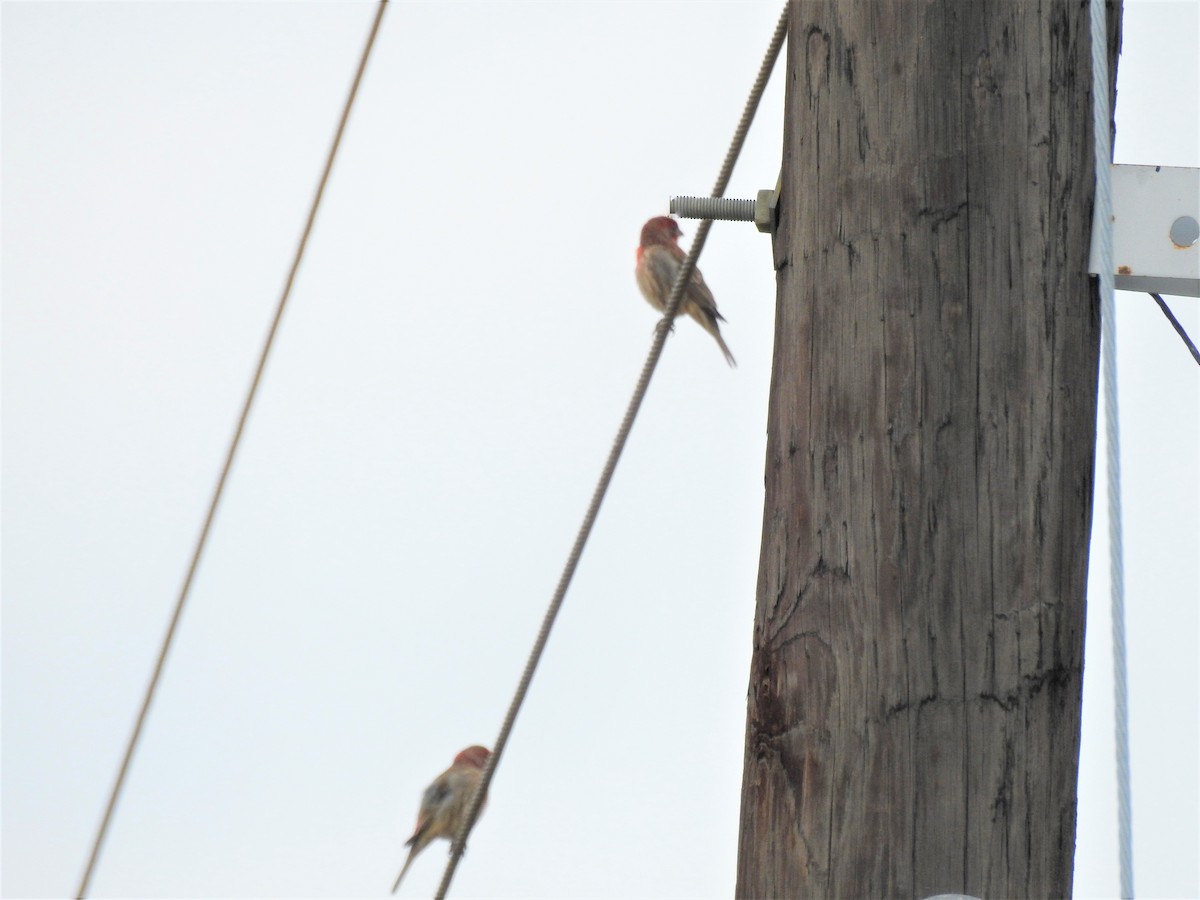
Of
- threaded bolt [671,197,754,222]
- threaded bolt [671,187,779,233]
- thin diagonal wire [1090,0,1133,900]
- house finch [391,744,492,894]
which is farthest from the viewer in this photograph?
house finch [391,744,492,894]

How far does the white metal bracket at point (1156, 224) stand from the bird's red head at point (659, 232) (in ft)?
19.9

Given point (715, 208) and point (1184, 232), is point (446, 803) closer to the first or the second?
point (715, 208)

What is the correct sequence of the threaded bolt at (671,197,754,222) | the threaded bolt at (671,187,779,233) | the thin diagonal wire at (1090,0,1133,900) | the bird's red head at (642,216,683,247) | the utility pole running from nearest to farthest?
1. the thin diagonal wire at (1090,0,1133,900)
2. the utility pole
3. the threaded bolt at (671,187,779,233)
4. the threaded bolt at (671,197,754,222)
5. the bird's red head at (642,216,683,247)

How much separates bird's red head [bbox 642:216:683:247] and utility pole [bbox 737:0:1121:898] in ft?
19.4

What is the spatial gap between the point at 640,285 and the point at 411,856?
3538 millimetres

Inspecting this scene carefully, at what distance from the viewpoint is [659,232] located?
7.99m

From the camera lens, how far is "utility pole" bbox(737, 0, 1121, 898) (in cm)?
184

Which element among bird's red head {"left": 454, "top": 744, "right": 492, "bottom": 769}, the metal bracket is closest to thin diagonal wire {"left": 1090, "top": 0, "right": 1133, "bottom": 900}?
the metal bracket

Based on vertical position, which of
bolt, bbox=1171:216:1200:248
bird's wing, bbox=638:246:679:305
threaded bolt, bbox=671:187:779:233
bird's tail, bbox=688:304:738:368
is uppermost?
bird's wing, bbox=638:246:679:305

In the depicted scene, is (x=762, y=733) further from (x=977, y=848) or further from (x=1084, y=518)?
(x=1084, y=518)

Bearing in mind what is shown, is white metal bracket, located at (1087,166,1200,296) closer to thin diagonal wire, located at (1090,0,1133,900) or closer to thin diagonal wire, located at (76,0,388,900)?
thin diagonal wire, located at (1090,0,1133,900)

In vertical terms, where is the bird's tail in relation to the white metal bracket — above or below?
above

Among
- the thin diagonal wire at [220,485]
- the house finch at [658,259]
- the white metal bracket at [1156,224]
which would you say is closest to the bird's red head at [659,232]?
the house finch at [658,259]

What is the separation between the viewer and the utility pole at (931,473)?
1837 mm
